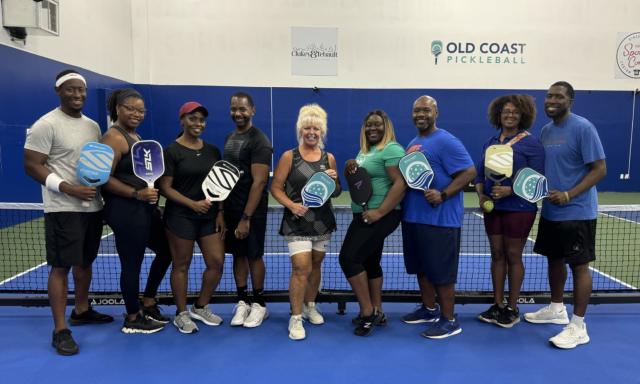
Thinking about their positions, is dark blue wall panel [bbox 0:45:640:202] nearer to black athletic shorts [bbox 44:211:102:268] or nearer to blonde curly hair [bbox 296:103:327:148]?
blonde curly hair [bbox 296:103:327:148]

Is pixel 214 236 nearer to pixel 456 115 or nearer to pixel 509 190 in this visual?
pixel 509 190

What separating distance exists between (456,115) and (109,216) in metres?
10.5

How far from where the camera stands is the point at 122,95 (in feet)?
9.93

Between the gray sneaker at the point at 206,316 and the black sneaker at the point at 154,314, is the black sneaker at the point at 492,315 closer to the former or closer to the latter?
the gray sneaker at the point at 206,316

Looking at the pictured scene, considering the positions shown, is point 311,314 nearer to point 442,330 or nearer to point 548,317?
point 442,330

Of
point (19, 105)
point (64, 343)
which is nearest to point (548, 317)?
point (64, 343)

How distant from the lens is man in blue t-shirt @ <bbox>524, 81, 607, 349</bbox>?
A: 9.79 feet

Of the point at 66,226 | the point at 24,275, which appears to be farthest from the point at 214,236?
the point at 24,275

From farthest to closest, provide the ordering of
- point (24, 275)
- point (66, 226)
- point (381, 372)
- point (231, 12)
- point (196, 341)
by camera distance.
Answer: point (231, 12), point (24, 275), point (196, 341), point (66, 226), point (381, 372)

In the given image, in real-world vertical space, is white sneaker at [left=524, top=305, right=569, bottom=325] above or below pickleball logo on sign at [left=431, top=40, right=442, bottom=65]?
below

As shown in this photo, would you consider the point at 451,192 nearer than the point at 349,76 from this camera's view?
Yes

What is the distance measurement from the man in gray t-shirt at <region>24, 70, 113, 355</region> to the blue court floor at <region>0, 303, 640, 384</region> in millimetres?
278

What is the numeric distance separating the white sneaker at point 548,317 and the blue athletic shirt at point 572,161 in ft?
2.83

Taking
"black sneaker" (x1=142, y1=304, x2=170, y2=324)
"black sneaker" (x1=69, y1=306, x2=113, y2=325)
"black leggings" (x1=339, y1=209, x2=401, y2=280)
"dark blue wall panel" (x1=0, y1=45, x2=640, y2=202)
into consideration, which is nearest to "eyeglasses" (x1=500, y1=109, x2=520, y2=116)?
"black leggings" (x1=339, y1=209, x2=401, y2=280)
